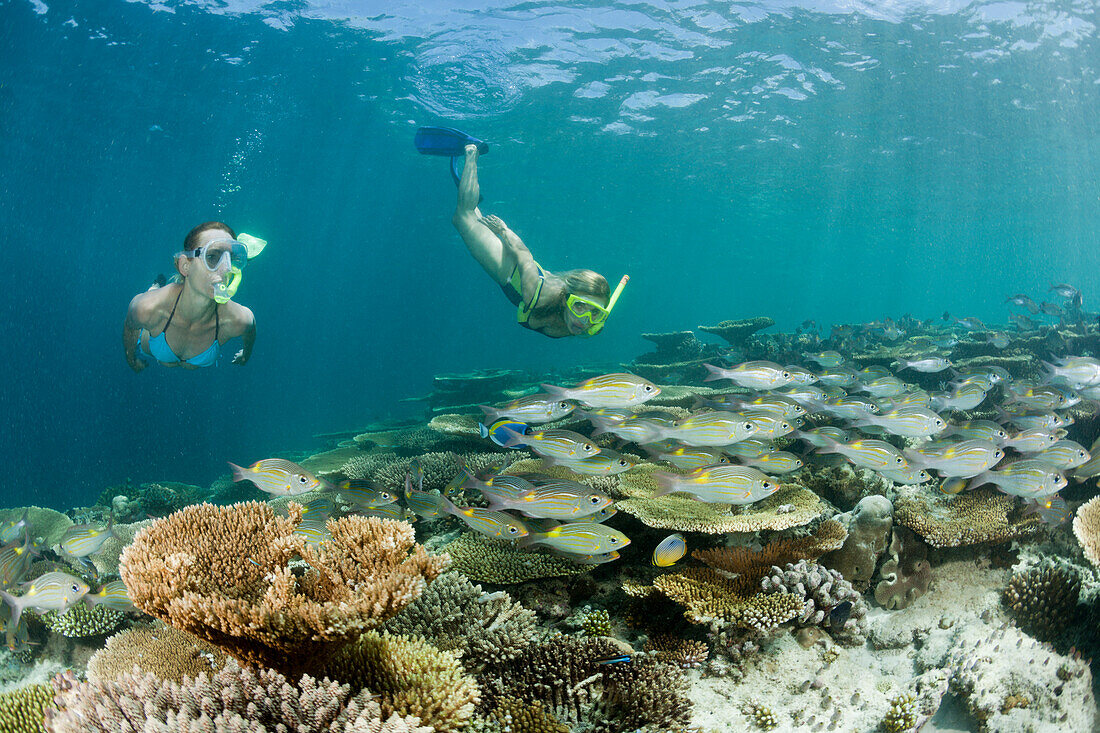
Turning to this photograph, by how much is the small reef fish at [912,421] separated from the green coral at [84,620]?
26.7 feet

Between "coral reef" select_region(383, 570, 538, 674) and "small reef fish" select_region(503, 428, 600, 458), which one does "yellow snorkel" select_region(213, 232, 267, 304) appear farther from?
"coral reef" select_region(383, 570, 538, 674)

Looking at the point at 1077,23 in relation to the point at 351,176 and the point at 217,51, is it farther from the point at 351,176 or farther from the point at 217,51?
Result: the point at 351,176

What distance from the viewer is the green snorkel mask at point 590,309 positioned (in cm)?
606

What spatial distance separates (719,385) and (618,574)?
30.9ft

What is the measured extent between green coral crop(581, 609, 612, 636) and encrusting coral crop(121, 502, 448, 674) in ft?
5.58

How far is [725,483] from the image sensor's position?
3918 millimetres

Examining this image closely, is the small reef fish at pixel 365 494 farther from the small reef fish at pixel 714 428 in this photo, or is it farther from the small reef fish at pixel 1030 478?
the small reef fish at pixel 1030 478

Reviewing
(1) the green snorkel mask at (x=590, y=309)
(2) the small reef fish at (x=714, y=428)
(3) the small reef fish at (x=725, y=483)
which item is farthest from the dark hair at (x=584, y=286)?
(3) the small reef fish at (x=725, y=483)

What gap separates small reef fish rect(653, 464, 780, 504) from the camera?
391 centimetres

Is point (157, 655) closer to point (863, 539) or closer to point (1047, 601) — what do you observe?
point (863, 539)

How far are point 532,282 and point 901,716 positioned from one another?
5.70 metres

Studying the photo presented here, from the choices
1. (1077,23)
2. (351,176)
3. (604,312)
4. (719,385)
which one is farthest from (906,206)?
(604,312)

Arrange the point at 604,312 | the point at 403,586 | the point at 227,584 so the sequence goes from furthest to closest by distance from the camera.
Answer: the point at 604,312
the point at 227,584
the point at 403,586

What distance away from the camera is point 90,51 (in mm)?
21125
